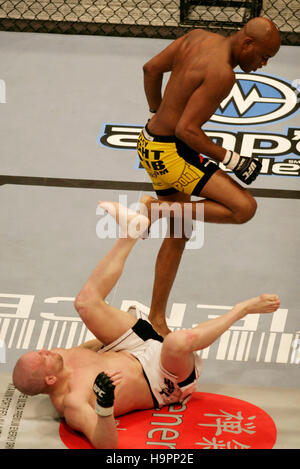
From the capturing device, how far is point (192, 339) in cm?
305

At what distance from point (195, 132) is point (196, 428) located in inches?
53.3

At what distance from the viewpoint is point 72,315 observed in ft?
12.7

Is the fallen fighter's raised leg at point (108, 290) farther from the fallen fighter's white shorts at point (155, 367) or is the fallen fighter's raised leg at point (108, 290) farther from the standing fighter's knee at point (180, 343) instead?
the standing fighter's knee at point (180, 343)

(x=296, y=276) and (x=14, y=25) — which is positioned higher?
(x=14, y=25)

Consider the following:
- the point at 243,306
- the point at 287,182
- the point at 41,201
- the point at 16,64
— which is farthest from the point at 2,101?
the point at 243,306

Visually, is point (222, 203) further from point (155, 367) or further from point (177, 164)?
point (155, 367)

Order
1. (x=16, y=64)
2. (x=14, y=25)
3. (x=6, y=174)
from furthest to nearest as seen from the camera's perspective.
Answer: (x=14, y=25) < (x=16, y=64) < (x=6, y=174)

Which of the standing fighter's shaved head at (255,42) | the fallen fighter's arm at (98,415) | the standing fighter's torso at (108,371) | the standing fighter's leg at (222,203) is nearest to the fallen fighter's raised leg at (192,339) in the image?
the standing fighter's torso at (108,371)

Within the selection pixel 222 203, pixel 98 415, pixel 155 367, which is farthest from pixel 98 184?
pixel 98 415

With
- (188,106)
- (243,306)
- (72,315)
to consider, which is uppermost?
(188,106)

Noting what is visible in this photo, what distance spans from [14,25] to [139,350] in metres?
4.93

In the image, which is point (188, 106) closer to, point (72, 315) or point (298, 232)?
point (72, 315)

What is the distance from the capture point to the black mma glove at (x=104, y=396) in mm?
2711

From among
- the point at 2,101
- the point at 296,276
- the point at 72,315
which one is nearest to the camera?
the point at 72,315
